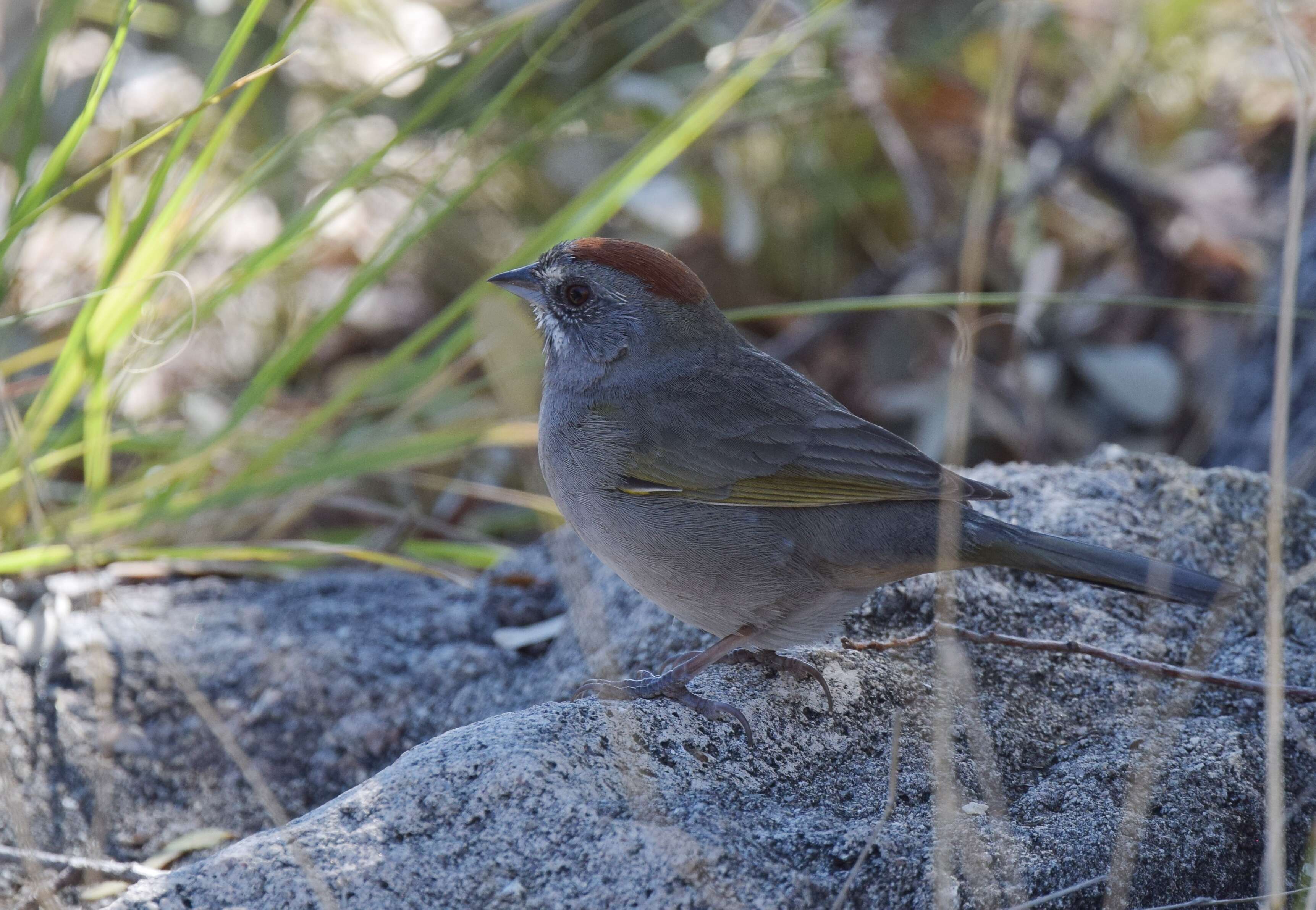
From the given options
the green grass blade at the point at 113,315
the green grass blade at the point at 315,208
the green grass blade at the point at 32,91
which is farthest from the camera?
the green grass blade at the point at 315,208

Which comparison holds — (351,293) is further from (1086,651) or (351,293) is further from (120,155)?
(1086,651)

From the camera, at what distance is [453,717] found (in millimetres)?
3105

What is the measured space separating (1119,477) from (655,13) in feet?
12.0

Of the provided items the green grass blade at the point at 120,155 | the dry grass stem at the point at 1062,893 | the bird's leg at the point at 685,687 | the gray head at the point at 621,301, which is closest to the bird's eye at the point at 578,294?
the gray head at the point at 621,301

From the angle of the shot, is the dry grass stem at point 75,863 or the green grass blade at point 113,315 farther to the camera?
the green grass blade at point 113,315

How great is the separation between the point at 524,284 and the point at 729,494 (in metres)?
0.94

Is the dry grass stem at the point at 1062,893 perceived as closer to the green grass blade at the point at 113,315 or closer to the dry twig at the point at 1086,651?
the dry twig at the point at 1086,651

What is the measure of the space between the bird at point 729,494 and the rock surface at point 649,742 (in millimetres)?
191

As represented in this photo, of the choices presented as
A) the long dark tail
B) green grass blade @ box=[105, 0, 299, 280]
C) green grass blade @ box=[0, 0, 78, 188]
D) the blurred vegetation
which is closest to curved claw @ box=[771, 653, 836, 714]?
the long dark tail

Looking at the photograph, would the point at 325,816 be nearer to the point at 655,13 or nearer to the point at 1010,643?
the point at 1010,643

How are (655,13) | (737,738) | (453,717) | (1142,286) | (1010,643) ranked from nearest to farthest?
(737,738), (1010,643), (453,717), (1142,286), (655,13)

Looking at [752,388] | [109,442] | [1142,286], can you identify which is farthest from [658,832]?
[1142,286]

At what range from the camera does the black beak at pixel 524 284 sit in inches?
134

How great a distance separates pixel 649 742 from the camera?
2348 mm
